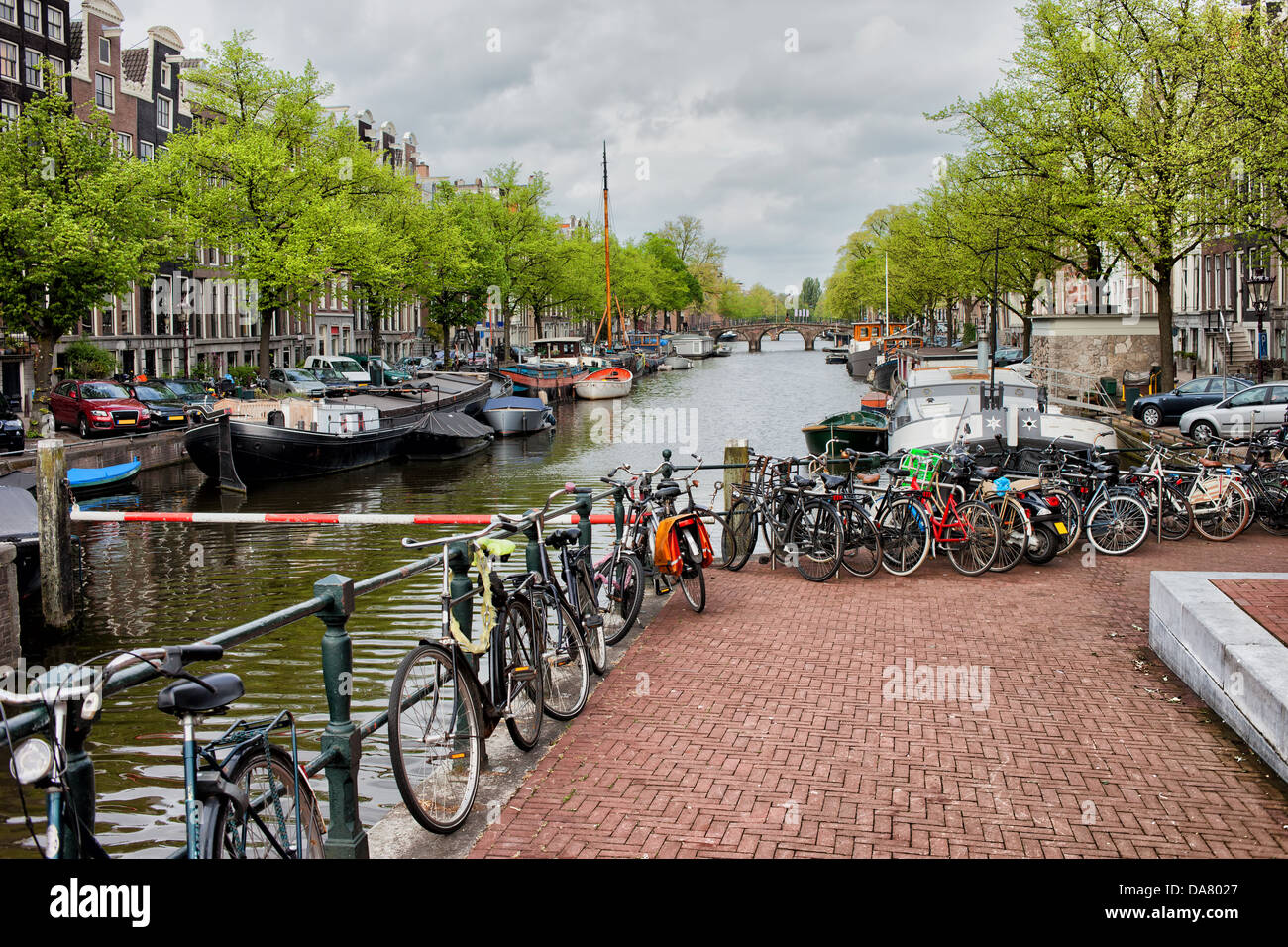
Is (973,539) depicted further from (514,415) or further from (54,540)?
(514,415)

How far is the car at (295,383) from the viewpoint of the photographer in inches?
1542

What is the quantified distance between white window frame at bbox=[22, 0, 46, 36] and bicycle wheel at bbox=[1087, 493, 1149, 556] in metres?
38.6

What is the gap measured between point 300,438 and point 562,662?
2369 cm

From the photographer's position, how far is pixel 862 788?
5.50 m

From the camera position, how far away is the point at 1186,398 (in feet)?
97.0

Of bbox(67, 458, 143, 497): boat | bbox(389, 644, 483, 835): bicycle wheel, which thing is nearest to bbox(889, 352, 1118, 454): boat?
bbox(389, 644, 483, 835): bicycle wheel

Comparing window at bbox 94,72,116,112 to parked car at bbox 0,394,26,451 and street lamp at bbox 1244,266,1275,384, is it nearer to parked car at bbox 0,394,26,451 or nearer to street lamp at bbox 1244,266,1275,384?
parked car at bbox 0,394,26,451

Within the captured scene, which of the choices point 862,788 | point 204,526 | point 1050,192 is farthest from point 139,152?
point 862,788

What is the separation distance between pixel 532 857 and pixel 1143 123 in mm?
29507

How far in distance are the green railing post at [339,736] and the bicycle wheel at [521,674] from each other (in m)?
1.31

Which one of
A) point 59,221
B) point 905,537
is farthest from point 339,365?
point 905,537
